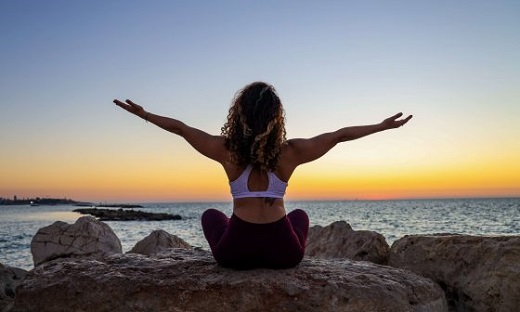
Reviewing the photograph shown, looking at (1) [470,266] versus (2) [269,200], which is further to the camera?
(1) [470,266]

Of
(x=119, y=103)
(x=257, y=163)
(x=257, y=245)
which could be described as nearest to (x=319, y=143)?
(x=257, y=163)

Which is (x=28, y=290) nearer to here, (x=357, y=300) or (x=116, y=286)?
(x=116, y=286)

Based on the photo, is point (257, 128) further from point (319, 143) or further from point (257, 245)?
point (257, 245)

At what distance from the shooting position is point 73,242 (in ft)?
39.9

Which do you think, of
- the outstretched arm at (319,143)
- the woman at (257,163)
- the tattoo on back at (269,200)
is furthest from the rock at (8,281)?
the outstretched arm at (319,143)

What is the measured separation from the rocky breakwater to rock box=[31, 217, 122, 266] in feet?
21.5

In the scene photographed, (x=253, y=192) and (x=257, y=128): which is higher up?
(x=257, y=128)

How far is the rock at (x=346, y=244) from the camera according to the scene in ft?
27.0

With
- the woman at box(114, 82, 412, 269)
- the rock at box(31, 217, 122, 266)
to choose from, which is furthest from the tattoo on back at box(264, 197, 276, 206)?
the rock at box(31, 217, 122, 266)

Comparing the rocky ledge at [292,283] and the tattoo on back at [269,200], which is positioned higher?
the tattoo on back at [269,200]

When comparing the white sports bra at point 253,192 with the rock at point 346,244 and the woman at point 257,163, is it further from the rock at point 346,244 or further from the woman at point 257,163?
the rock at point 346,244

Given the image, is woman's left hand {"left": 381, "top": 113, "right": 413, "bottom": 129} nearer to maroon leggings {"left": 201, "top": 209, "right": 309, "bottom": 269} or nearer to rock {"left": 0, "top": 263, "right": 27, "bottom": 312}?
maroon leggings {"left": 201, "top": 209, "right": 309, "bottom": 269}

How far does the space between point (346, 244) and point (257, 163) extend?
429 centimetres

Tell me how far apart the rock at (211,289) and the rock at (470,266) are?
0.73 m
